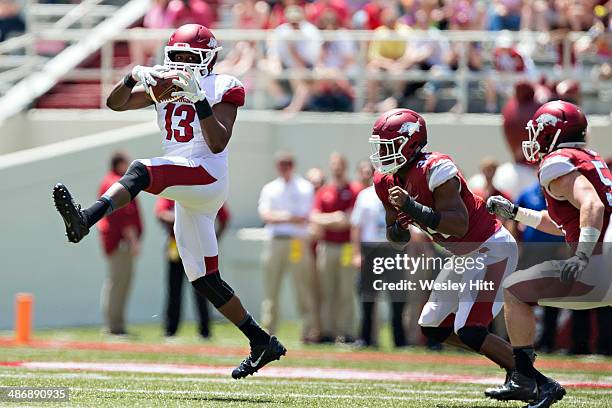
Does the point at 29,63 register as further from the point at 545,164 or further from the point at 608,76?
the point at 545,164

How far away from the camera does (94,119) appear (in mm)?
15336

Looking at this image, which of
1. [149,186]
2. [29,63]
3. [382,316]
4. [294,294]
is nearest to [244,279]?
[294,294]

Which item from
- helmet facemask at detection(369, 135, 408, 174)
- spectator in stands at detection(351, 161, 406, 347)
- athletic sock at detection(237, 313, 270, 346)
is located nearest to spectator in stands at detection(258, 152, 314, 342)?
spectator in stands at detection(351, 161, 406, 347)

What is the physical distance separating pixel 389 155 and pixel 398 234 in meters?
0.48

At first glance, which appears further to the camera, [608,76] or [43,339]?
[608,76]

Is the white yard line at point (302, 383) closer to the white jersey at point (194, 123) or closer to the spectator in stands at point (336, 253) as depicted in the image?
→ the white jersey at point (194, 123)

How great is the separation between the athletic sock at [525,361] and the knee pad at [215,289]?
182 cm

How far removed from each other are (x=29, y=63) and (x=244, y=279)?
12.6 ft

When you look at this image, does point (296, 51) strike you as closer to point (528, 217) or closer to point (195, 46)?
point (195, 46)

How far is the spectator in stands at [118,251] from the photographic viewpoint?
43.3 feet

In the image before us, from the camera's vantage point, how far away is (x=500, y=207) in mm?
7238

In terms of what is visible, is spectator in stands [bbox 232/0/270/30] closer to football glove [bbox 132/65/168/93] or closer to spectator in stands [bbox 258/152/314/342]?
spectator in stands [bbox 258/152/314/342]

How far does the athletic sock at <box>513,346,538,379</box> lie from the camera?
6977 mm

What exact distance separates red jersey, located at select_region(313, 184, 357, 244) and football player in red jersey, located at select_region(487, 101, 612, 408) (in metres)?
5.82
